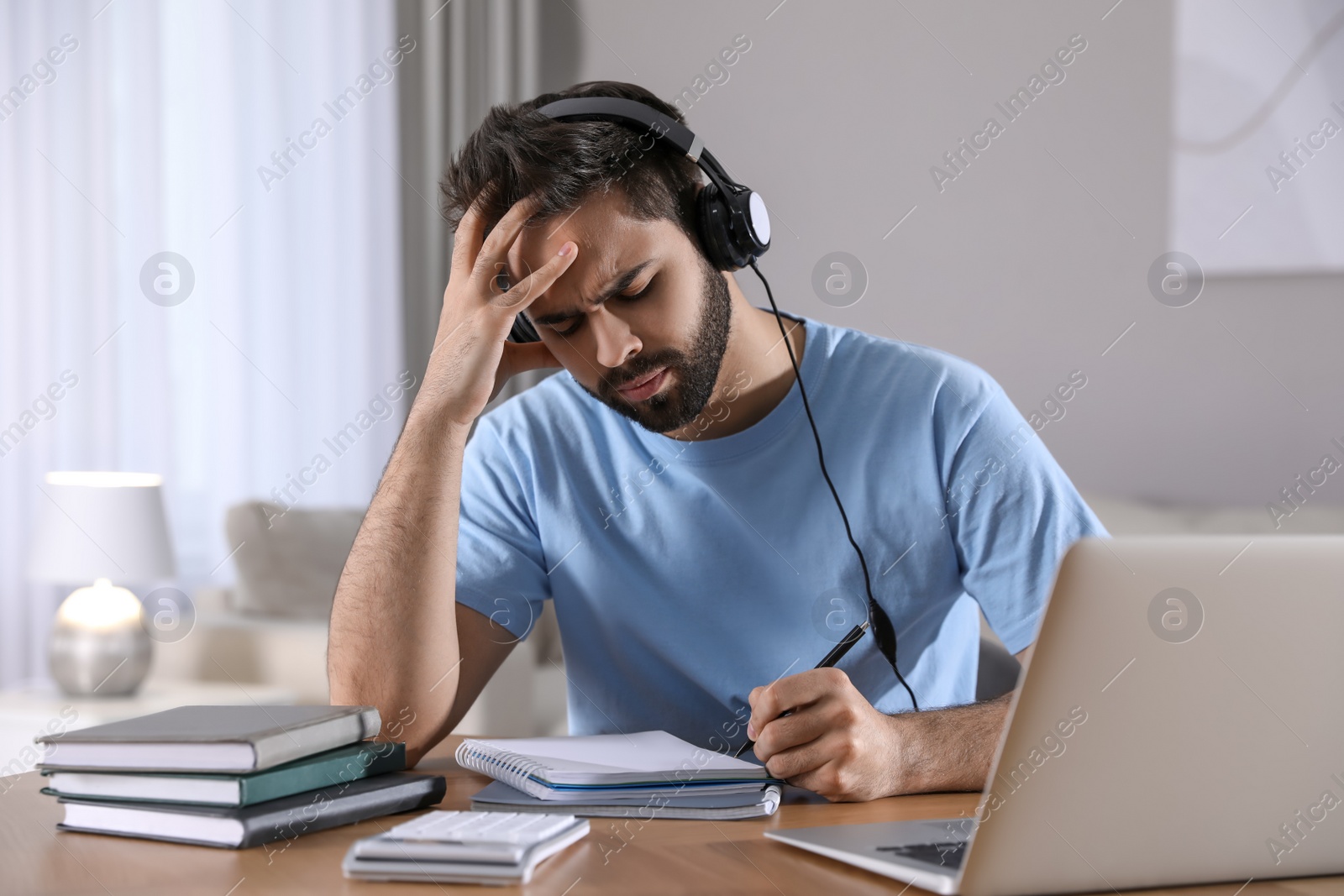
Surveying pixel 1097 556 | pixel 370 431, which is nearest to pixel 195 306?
pixel 370 431

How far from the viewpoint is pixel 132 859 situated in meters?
0.70

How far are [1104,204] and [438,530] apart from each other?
1760mm

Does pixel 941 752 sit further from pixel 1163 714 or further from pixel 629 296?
pixel 629 296

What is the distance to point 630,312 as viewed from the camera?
3.98 feet

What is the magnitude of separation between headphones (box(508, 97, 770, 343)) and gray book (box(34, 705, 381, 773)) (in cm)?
56

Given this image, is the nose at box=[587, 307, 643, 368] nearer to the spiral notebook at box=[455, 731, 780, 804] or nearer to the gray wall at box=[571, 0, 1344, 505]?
the spiral notebook at box=[455, 731, 780, 804]

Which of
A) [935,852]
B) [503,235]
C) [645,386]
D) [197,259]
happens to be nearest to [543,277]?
[503,235]

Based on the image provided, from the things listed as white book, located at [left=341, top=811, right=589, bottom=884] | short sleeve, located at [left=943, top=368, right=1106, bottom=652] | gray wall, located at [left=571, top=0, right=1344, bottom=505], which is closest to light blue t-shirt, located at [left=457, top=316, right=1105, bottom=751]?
short sleeve, located at [left=943, top=368, right=1106, bottom=652]

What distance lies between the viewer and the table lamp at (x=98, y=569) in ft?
7.41

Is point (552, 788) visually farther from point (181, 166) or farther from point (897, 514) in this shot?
point (181, 166)

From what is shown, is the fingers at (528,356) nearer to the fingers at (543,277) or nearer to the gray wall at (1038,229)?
the fingers at (543,277)

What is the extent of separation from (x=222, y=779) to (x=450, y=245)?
2.45 m

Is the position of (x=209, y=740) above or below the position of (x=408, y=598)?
below

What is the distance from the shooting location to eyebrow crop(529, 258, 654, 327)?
1.18 meters
